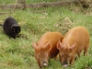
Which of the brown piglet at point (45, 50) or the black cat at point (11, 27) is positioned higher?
the brown piglet at point (45, 50)

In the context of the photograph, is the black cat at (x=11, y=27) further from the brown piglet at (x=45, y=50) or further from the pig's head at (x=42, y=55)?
the pig's head at (x=42, y=55)

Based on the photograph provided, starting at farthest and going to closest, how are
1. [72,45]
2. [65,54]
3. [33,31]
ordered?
[33,31]
[72,45]
[65,54]

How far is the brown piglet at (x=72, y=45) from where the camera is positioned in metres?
7.98

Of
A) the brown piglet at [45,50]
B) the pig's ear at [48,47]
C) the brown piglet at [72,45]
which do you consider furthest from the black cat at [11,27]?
the pig's ear at [48,47]

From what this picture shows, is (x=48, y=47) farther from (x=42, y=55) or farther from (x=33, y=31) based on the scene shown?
(x=33, y=31)

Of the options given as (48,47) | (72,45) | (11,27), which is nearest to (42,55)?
(48,47)

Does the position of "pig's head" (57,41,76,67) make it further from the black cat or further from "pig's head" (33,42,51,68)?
the black cat

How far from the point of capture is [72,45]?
8242mm

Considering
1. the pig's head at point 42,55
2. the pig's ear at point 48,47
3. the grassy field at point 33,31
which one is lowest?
the grassy field at point 33,31

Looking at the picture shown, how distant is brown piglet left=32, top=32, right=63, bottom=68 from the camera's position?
798 centimetres

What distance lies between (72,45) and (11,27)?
3.62 m

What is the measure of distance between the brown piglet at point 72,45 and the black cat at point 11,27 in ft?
9.19

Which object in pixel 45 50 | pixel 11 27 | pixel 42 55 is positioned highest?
pixel 45 50

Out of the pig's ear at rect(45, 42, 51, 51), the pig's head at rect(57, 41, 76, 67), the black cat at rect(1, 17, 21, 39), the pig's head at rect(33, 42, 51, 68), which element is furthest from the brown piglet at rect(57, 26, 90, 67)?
the black cat at rect(1, 17, 21, 39)
